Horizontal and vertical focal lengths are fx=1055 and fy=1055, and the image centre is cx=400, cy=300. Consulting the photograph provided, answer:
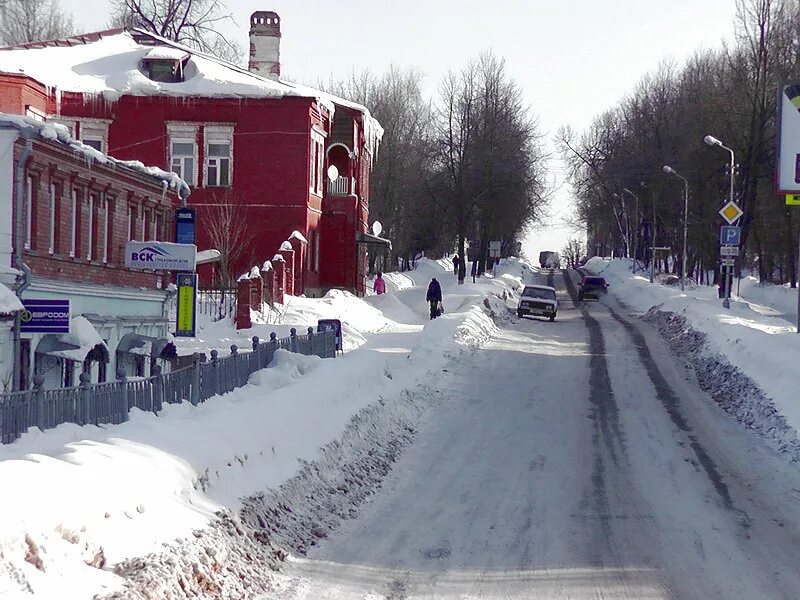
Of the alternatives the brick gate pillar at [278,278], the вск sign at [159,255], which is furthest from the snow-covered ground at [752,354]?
the brick gate pillar at [278,278]

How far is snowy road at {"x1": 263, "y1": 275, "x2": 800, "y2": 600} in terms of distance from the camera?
9172 mm

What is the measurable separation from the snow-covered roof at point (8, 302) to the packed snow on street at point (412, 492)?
5086mm

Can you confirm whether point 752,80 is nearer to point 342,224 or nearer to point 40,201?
point 342,224

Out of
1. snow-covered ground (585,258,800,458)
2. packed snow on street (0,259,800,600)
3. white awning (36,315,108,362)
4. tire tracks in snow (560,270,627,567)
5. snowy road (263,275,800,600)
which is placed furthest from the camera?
white awning (36,315,108,362)

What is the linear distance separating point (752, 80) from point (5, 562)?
51731 mm

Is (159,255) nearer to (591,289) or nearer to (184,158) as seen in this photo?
(184,158)

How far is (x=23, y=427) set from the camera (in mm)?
10938

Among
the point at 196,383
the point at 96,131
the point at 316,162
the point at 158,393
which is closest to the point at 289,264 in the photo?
the point at 316,162

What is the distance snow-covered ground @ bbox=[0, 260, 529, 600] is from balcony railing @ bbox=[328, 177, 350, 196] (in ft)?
95.2

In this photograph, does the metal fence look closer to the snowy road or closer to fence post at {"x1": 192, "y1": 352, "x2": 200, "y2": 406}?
fence post at {"x1": 192, "y1": 352, "x2": 200, "y2": 406}

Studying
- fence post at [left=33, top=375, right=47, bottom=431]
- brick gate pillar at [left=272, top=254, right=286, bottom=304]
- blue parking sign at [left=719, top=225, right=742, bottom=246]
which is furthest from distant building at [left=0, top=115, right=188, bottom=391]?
blue parking sign at [left=719, top=225, right=742, bottom=246]

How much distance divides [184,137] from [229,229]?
4.66m

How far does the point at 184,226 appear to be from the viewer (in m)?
28.4

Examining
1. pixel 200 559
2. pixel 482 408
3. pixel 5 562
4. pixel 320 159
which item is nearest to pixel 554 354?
pixel 482 408
